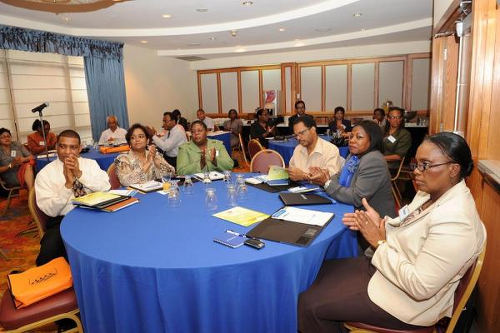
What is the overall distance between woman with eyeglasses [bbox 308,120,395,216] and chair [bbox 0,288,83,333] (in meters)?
1.73

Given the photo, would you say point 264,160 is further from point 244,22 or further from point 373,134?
point 244,22

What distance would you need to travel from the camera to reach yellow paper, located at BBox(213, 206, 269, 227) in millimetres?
2018

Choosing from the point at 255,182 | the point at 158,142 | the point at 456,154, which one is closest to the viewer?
the point at 456,154

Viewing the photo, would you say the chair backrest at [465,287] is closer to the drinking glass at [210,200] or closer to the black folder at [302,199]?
the black folder at [302,199]

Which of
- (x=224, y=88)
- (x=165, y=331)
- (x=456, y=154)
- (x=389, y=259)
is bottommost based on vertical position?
(x=165, y=331)

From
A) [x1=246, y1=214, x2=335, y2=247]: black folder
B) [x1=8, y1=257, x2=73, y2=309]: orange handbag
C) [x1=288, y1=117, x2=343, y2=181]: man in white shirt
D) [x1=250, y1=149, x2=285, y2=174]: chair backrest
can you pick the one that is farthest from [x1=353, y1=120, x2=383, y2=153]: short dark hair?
[x1=8, y1=257, x2=73, y2=309]: orange handbag

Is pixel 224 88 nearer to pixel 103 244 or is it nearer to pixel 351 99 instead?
pixel 351 99

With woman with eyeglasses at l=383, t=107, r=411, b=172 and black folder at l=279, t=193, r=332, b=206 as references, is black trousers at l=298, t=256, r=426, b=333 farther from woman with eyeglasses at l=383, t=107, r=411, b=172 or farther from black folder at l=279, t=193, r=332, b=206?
woman with eyeglasses at l=383, t=107, r=411, b=172

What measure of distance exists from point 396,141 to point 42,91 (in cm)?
681

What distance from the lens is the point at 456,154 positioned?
1520 millimetres

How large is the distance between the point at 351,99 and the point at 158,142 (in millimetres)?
6276

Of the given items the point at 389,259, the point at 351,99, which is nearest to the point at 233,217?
the point at 389,259

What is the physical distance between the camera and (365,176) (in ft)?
7.90

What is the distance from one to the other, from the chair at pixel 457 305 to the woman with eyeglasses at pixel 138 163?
89.6 inches
